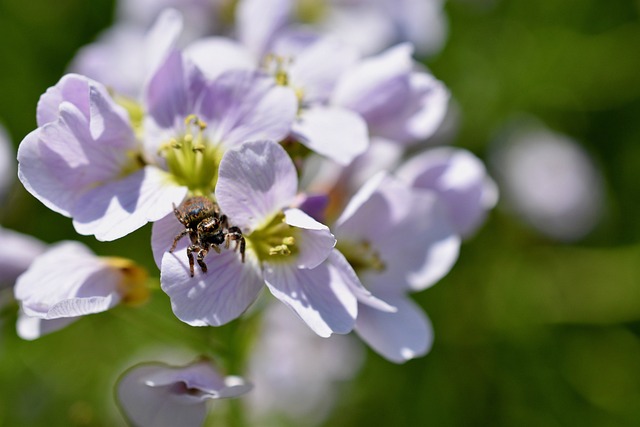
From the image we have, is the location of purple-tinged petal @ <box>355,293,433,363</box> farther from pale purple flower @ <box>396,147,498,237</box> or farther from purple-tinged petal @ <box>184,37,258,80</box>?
purple-tinged petal @ <box>184,37,258,80</box>

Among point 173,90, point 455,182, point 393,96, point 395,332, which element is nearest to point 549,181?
point 455,182

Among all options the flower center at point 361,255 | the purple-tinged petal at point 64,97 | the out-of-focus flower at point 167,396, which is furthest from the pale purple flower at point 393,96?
the out-of-focus flower at point 167,396

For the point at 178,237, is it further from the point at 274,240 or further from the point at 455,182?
the point at 455,182

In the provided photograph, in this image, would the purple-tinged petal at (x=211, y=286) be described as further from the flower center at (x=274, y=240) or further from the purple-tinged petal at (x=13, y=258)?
the purple-tinged petal at (x=13, y=258)

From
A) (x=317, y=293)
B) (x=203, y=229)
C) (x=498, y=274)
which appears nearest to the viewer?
(x=203, y=229)

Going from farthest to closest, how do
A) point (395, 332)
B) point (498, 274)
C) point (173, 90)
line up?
point (498, 274) < point (395, 332) < point (173, 90)

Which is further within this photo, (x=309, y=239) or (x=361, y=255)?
(x=361, y=255)

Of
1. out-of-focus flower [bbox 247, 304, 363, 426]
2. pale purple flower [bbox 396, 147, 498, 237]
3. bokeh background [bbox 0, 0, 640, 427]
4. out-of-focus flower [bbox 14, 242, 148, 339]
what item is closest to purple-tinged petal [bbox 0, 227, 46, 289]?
out-of-focus flower [bbox 14, 242, 148, 339]
